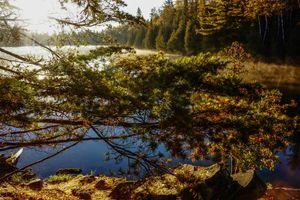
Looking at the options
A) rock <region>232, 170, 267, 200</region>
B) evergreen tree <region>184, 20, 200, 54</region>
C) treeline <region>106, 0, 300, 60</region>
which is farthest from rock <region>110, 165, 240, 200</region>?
evergreen tree <region>184, 20, 200, 54</region>

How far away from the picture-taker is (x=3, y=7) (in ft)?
30.0

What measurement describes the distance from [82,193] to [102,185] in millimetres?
1000

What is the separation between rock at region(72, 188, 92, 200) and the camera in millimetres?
12309

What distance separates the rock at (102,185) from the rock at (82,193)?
1.88 ft

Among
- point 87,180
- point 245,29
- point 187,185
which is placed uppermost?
point 245,29

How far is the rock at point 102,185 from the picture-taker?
42.9 ft

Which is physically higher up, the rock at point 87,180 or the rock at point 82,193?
the rock at point 82,193

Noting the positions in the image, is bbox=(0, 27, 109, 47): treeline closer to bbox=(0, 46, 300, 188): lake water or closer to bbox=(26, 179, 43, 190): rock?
bbox=(0, 46, 300, 188): lake water

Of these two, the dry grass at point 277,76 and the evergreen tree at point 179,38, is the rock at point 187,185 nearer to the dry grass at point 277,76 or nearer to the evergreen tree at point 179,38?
the dry grass at point 277,76

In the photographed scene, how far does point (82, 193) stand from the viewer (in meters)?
12.5

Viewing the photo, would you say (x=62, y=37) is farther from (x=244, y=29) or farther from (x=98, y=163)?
(x=244, y=29)

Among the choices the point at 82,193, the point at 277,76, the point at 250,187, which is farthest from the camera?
Answer: the point at 277,76

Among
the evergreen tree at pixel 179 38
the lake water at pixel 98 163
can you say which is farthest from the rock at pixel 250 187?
the evergreen tree at pixel 179 38

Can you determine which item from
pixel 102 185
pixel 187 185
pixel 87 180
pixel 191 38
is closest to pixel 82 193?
pixel 102 185
